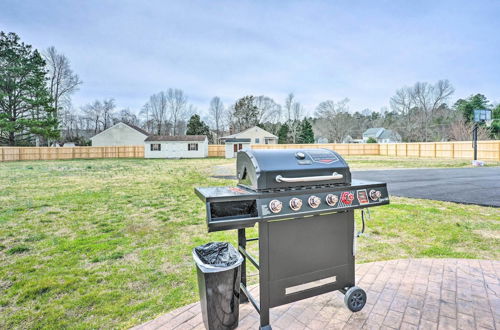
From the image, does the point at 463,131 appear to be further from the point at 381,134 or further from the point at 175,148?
the point at 175,148

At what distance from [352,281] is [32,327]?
248cm

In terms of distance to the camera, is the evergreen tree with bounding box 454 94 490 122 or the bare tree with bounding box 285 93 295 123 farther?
the bare tree with bounding box 285 93 295 123

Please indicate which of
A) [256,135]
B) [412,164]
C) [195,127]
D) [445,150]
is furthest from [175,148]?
[445,150]

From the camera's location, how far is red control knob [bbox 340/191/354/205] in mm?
1821

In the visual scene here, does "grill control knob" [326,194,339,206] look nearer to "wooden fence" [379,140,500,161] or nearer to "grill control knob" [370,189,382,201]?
"grill control knob" [370,189,382,201]

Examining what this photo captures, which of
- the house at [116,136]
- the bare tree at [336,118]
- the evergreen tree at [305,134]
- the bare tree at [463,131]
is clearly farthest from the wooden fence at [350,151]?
the bare tree at [336,118]

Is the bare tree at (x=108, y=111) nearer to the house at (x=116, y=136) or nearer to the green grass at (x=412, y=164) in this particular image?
the house at (x=116, y=136)

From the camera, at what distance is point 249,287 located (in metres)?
2.45

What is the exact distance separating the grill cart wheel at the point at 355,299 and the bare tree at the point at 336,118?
147 ft

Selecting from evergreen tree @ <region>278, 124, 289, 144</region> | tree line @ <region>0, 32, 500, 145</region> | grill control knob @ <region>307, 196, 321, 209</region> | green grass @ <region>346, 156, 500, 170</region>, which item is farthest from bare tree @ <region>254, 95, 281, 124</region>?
grill control knob @ <region>307, 196, 321, 209</region>

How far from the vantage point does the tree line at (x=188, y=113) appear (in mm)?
23656

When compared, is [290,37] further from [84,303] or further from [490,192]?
[84,303]

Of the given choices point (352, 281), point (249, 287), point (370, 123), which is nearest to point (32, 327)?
point (249, 287)

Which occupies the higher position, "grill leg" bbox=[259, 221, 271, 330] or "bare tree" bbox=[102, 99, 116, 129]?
"bare tree" bbox=[102, 99, 116, 129]
